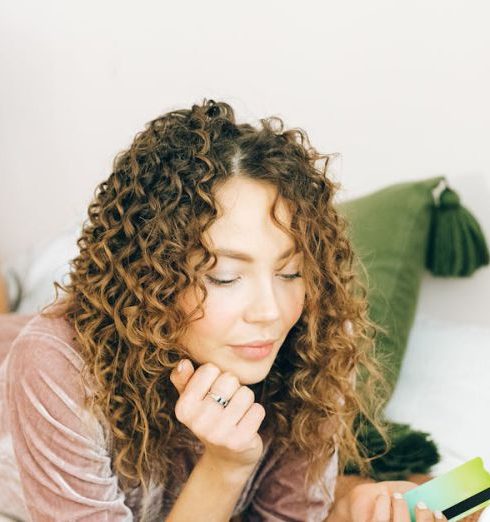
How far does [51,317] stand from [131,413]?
161 mm

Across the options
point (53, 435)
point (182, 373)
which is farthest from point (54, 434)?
point (182, 373)

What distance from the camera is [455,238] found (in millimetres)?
1354

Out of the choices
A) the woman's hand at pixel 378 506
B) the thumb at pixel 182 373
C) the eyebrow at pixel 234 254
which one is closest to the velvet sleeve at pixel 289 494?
the woman's hand at pixel 378 506

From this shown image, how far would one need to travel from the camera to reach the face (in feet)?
2.69

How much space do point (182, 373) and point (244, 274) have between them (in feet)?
0.53

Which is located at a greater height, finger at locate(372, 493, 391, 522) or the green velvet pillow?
the green velvet pillow

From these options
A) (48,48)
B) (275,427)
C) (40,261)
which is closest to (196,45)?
(48,48)

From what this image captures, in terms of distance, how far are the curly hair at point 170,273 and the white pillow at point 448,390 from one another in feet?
0.78

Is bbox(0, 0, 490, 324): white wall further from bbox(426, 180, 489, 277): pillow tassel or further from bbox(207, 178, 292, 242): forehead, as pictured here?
bbox(207, 178, 292, 242): forehead

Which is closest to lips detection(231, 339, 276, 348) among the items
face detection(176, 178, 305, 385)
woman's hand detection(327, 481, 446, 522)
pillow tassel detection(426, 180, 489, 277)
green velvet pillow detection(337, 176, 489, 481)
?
face detection(176, 178, 305, 385)

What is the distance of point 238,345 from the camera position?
0.86 metres

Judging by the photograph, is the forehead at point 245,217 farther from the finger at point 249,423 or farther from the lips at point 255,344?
the finger at point 249,423

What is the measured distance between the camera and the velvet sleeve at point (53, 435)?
2.82ft

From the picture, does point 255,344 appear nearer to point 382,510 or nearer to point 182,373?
point 182,373
